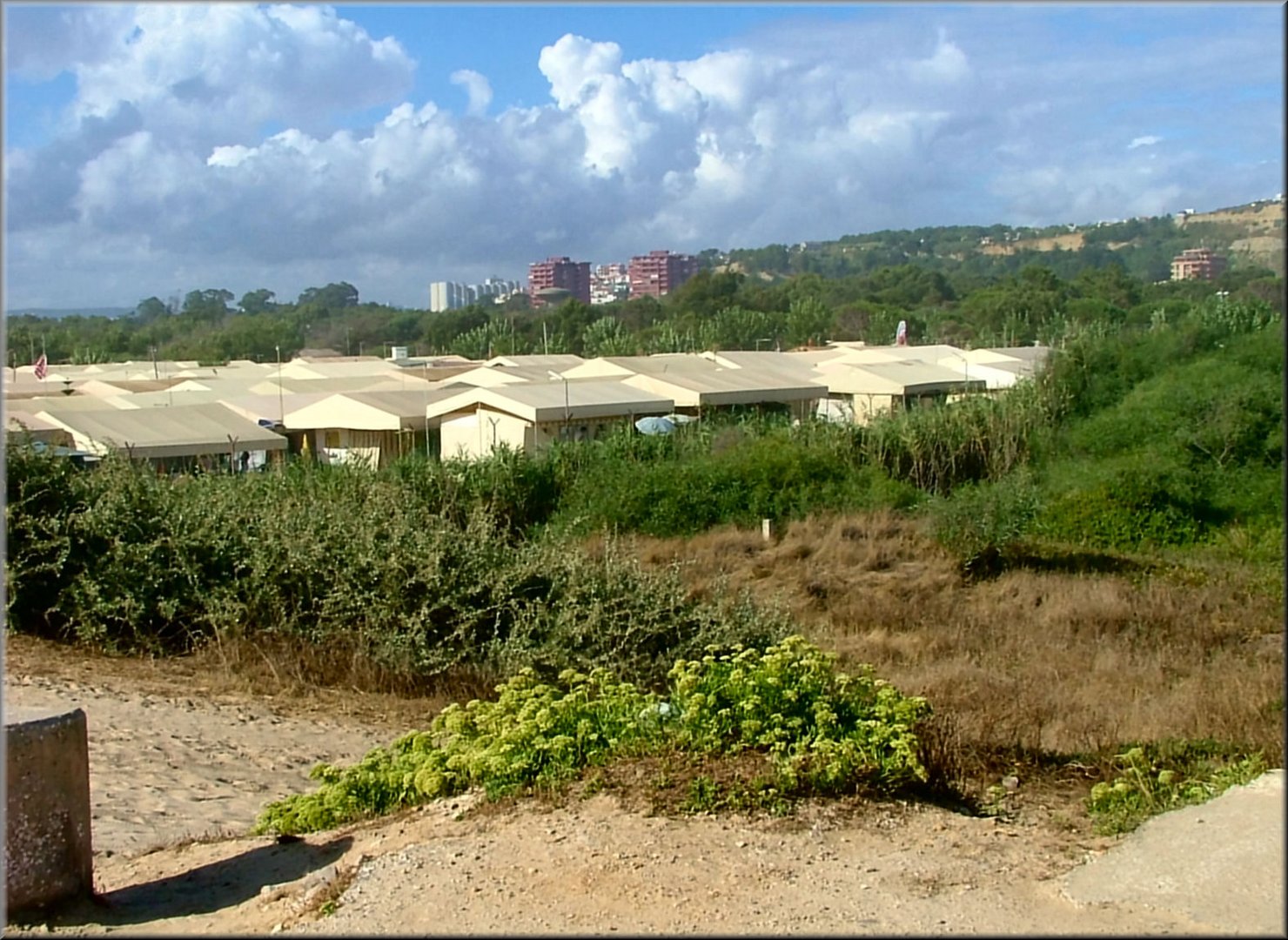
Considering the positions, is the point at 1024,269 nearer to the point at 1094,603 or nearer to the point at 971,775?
the point at 1094,603

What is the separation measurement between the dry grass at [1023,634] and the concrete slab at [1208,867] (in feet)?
6.04

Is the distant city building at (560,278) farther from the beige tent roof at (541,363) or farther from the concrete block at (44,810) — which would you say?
the concrete block at (44,810)

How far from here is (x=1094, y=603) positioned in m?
17.5

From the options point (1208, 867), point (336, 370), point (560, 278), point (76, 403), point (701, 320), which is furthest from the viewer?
point (560, 278)

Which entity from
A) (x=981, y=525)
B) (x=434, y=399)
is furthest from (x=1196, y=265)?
(x=981, y=525)

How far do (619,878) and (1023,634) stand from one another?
11.9m

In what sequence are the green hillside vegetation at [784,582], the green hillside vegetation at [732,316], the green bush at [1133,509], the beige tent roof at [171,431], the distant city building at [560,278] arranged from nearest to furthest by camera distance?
the green hillside vegetation at [784,582]
the green bush at [1133,509]
the beige tent roof at [171,431]
the green hillside vegetation at [732,316]
the distant city building at [560,278]

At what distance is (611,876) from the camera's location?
484 cm

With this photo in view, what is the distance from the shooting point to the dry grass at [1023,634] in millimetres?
9234

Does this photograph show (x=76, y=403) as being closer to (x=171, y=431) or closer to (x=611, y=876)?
(x=171, y=431)

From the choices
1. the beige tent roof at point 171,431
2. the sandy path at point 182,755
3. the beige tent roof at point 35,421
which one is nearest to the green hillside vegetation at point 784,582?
the sandy path at point 182,755

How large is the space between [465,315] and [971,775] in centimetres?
7483

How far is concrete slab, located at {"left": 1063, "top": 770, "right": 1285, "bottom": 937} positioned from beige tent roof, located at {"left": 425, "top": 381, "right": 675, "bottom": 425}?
2328 centimetres

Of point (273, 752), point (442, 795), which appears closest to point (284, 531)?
point (273, 752)
